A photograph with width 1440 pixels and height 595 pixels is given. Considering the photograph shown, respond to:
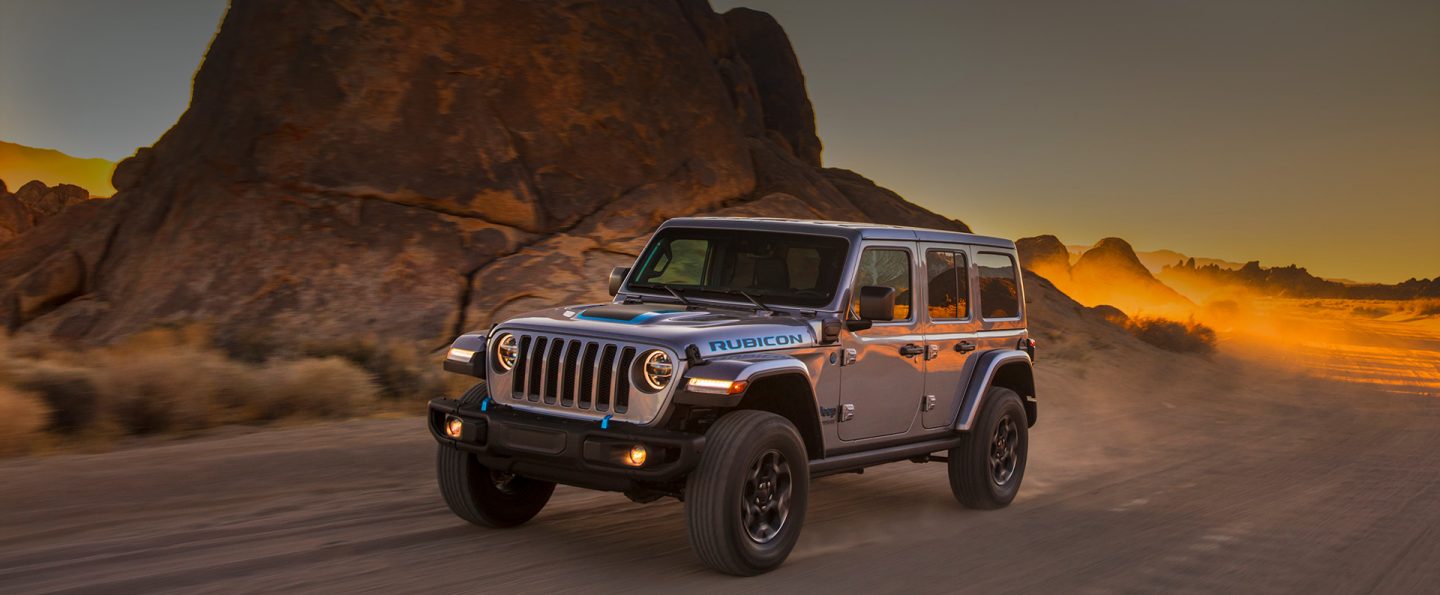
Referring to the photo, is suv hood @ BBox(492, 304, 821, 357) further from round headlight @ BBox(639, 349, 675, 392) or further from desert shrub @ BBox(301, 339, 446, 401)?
desert shrub @ BBox(301, 339, 446, 401)

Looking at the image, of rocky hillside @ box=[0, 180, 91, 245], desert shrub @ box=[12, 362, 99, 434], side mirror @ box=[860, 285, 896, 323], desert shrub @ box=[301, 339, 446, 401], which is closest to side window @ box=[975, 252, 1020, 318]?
side mirror @ box=[860, 285, 896, 323]

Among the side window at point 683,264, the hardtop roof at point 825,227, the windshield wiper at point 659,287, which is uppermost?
the hardtop roof at point 825,227

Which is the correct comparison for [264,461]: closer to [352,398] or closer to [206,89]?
→ [352,398]

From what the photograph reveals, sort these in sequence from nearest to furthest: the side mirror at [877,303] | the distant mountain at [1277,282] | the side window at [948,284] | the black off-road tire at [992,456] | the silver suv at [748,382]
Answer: the silver suv at [748,382] → the side mirror at [877,303] → the side window at [948,284] → the black off-road tire at [992,456] → the distant mountain at [1277,282]

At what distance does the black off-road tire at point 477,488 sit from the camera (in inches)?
277

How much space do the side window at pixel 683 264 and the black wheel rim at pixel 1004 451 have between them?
2464 mm

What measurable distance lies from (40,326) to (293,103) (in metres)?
5.88

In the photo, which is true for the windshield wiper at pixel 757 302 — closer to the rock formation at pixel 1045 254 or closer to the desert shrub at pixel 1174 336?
the desert shrub at pixel 1174 336

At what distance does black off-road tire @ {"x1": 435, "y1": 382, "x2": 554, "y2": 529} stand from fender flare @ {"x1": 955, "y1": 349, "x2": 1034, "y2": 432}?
→ 2.98 metres

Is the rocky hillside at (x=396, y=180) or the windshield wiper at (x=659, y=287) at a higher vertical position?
the rocky hillside at (x=396, y=180)

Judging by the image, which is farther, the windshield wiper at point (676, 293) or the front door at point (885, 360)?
the windshield wiper at point (676, 293)

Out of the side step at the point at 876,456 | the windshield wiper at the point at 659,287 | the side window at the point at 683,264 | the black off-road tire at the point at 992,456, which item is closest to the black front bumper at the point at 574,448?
the side step at the point at 876,456

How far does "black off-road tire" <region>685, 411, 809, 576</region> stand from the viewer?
6059mm

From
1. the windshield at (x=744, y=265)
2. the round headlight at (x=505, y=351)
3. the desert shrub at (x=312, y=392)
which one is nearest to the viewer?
the round headlight at (x=505, y=351)
